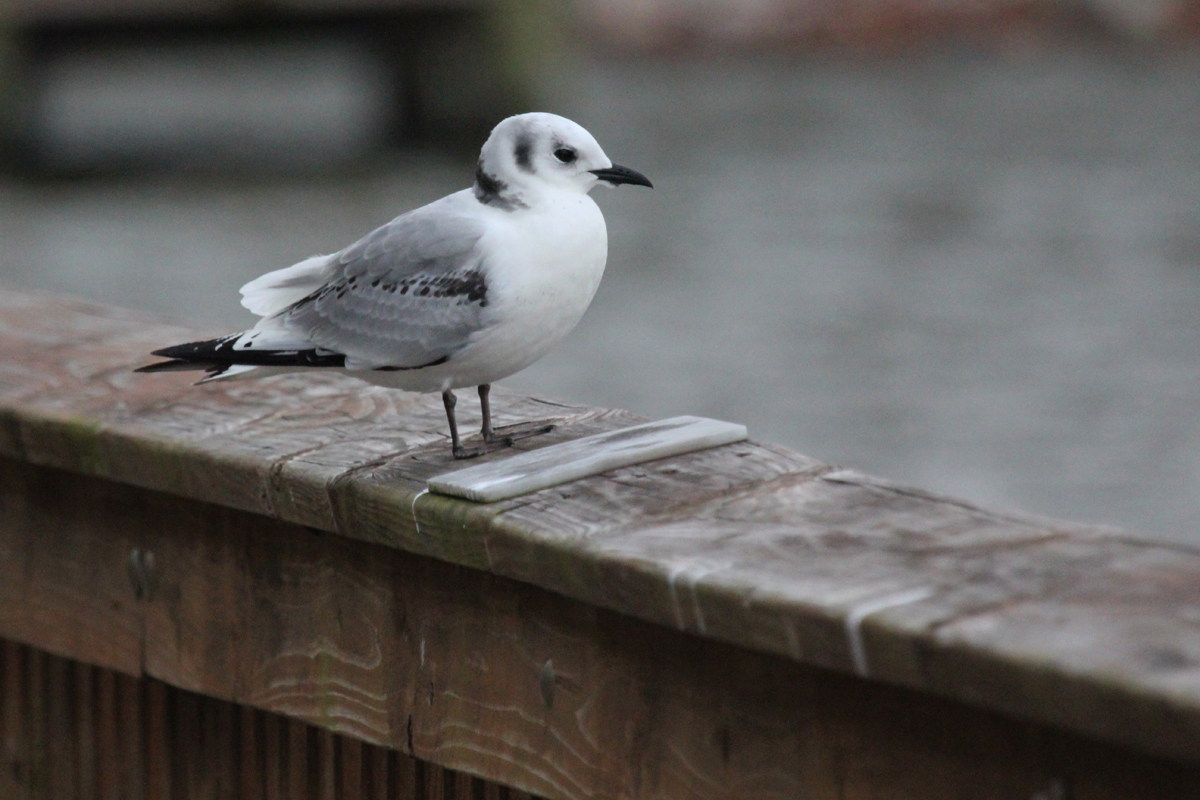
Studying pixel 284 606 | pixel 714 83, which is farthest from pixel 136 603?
pixel 714 83

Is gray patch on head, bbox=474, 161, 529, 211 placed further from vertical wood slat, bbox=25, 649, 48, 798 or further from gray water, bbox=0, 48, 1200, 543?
gray water, bbox=0, 48, 1200, 543

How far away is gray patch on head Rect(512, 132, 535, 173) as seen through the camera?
1.93m

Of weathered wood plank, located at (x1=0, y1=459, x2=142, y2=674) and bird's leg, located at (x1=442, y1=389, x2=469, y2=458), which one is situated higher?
bird's leg, located at (x1=442, y1=389, x2=469, y2=458)

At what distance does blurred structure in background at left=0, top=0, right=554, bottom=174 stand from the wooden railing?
7.67 m

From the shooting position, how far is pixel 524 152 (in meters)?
1.93

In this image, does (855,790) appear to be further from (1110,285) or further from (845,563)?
(1110,285)

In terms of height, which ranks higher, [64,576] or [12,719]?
[64,576]

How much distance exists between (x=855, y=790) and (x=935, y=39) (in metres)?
14.6

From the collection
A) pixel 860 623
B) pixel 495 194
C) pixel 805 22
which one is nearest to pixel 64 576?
pixel 495 194

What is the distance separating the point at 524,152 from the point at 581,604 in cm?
58

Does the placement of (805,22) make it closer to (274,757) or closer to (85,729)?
(85,729)

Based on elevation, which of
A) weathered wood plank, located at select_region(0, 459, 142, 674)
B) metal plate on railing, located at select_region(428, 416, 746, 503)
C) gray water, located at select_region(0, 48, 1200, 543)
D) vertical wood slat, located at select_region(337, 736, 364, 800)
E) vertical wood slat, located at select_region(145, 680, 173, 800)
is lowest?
gray water, located at select_region(0, 48, 1200, 543)

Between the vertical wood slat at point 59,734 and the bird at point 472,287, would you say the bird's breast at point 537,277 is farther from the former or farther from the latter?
the vertical wood slat at point 59,734

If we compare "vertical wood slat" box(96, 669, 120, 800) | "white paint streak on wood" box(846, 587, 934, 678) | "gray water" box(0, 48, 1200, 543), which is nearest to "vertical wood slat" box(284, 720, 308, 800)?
"vertical wood slat" box(96, 669, 120, 800)
